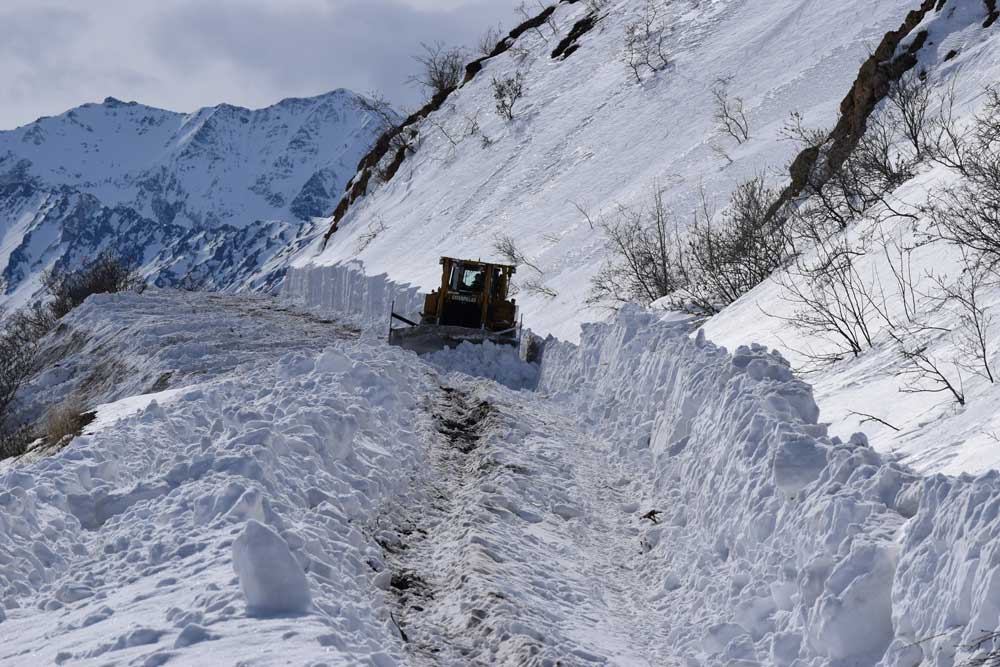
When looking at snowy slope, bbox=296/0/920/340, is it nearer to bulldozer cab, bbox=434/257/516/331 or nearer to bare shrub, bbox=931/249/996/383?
bulldozer cab, bbox=434/257/516/331

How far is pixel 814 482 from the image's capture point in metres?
6.09

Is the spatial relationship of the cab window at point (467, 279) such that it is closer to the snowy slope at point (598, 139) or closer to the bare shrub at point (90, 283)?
the snowy slope at point (598, 139)

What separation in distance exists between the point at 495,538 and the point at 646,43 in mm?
34876

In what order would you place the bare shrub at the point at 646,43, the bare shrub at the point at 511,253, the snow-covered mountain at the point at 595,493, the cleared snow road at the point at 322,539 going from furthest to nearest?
the bare shrub at the point at 646,43 → the bare shrub at the point at 511,253 → the cleared snow road at the point at 322,539 → the snow-covered mountain at the point at 595,493

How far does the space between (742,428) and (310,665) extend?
4.59m

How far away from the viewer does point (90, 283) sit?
54.4 metres

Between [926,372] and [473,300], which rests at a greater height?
[473,300]

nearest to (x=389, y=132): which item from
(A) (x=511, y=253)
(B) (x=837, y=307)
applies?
(A) (x=511, y=253)

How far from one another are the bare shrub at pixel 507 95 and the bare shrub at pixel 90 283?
22540 mm

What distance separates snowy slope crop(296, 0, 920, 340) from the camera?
87.1 ft

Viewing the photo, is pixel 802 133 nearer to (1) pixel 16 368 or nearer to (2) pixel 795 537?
(2) pixel 795 537

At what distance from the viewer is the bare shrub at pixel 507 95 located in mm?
42625

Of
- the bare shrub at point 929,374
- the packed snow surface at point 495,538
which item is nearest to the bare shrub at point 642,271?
the packed snow surface at point 495,538

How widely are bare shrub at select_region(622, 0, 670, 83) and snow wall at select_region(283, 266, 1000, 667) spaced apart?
93.8ft
